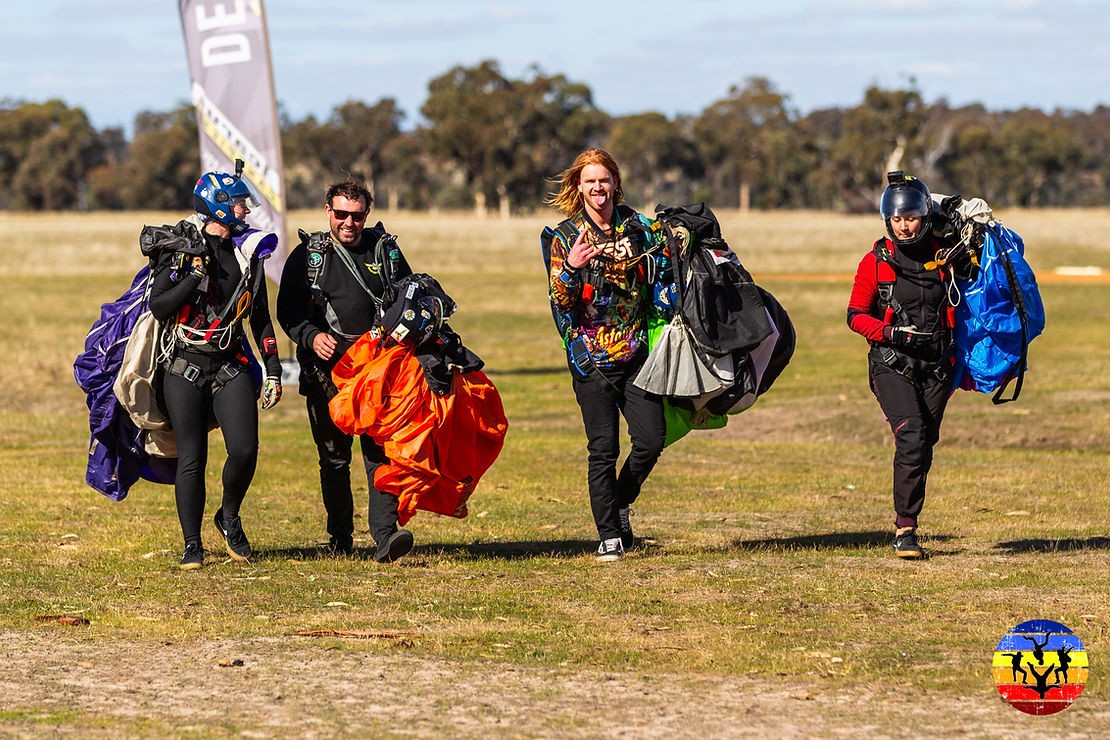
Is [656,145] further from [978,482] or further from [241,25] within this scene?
[978,482]

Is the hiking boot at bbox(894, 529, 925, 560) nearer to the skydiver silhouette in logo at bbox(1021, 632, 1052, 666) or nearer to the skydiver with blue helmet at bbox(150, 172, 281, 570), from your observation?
the skydiver silhouette in logo at bbox(1021, 632, 1052, 666)

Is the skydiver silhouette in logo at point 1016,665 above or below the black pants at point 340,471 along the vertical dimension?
below

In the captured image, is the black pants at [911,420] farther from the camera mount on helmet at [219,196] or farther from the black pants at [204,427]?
the camera mount on helmet at [219,196]

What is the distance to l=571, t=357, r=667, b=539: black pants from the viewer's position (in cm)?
826

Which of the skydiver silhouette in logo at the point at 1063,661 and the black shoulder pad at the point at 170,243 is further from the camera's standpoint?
the black shoulder pad at the point at 170,243

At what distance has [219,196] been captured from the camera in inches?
309

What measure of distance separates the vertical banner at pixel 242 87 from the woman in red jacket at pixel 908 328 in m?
11.2

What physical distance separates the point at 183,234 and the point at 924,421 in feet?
13.5

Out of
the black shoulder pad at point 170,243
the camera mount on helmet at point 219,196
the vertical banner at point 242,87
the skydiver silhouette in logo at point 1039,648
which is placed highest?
the vertical banner at point 242,87

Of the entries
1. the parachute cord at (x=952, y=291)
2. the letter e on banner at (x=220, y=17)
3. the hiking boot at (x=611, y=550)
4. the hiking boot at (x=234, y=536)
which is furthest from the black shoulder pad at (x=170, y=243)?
the letter e on banner at (x=220, y=17)

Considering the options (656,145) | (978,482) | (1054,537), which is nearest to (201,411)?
(1054,537)

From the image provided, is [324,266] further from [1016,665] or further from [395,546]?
[1016,665]

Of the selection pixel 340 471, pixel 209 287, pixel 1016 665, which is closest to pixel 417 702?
pixel 1016 665

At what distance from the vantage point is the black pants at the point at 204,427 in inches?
313
